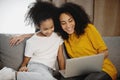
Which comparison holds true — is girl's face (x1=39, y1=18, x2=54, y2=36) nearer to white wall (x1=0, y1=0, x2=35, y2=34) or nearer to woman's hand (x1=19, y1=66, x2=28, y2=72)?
woman's hand (x1=19, y1=66, x2=28, y2=72)

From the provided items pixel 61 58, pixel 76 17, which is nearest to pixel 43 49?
pixel 61 58

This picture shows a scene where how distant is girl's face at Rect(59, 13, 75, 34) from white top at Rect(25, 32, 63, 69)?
0.11 metres

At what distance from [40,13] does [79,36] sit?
0.38 m

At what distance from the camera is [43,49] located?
194 cm

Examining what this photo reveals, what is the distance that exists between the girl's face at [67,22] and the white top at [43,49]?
0.11 metres

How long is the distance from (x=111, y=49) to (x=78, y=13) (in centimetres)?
44

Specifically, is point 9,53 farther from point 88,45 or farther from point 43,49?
point 88,45

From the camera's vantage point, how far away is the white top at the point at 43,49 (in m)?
1.92

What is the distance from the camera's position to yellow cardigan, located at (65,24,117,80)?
1.88 meters

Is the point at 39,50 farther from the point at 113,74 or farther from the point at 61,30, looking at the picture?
the point at 113,74

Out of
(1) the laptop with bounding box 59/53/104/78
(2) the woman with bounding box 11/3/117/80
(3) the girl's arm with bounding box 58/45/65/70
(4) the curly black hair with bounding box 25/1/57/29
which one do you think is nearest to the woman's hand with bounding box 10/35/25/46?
(2) the woman with bounding box 11/3/117/80

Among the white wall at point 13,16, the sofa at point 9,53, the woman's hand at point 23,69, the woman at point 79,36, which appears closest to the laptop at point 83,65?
the woman at point 79,36

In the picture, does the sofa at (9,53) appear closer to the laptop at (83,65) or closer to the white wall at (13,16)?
the laptop at (83,65)

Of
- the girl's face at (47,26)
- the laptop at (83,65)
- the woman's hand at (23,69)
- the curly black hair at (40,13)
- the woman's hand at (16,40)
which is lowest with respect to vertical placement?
the woman's hand at (23,69)
